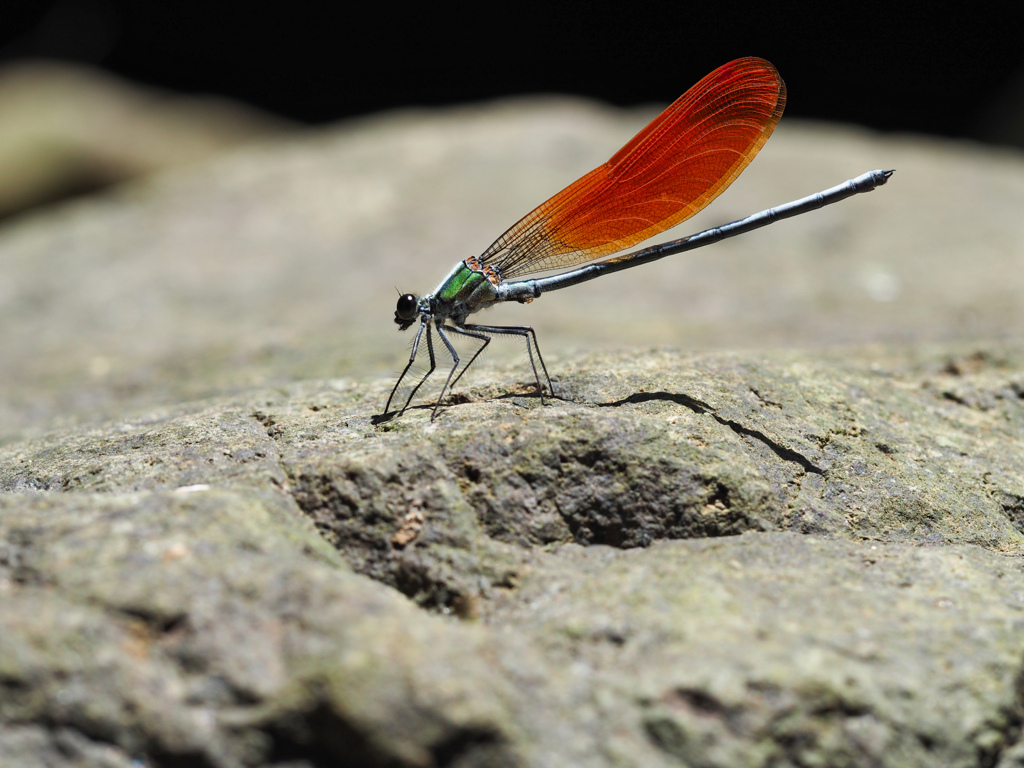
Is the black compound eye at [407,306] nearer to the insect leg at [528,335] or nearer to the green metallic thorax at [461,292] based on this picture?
the green metallic thorax at [461,292]

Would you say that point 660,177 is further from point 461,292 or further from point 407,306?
point 407,306

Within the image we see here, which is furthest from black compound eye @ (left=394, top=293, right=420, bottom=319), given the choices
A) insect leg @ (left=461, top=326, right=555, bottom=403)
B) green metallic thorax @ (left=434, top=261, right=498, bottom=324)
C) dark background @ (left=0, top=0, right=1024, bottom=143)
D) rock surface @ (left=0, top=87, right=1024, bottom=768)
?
dark background @ (left=0, top=0, right=1024, bottom=143)

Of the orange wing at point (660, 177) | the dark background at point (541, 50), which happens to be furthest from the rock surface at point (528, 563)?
the dark background at point (541, 50)

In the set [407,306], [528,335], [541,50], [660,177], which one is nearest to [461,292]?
[407,306]

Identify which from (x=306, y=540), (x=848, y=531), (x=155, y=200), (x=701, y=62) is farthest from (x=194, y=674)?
(x=701, y=62)

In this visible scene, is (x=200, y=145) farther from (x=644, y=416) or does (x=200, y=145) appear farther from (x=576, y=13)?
(x=644, y=416)

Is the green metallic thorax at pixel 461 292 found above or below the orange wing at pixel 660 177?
below

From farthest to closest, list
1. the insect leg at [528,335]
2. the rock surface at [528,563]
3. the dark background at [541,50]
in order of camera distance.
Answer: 1. the dark background at [541,50]
2. the insect leg at [528,335]
3. the rock surface at [528,563]
